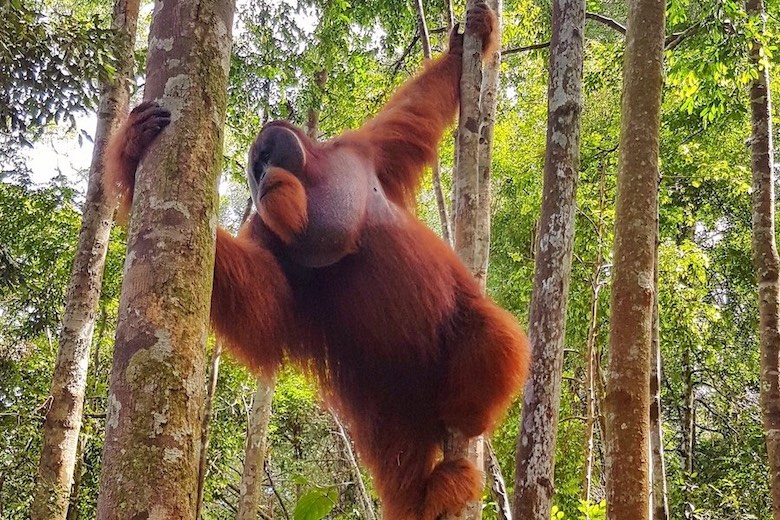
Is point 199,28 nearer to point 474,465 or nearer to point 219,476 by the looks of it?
point 474,465

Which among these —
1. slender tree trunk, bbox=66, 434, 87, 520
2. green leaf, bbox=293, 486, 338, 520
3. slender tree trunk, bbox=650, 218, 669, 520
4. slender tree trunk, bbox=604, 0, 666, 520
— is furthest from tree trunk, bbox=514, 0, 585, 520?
slender tree trunk, bbox=66, 434, 87, 520

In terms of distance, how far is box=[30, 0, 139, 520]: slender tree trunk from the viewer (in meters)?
4.24

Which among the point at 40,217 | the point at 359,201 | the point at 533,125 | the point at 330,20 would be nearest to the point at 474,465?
the point at 359,201

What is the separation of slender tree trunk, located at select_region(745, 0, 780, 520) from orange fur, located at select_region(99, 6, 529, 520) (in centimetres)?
218

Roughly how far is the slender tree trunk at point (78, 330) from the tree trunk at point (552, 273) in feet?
9.54

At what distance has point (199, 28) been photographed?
5.29 ft

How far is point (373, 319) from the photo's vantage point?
2641 millimetres

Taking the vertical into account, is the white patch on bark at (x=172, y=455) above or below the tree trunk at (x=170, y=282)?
below

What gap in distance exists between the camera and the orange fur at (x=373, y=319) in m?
2.46

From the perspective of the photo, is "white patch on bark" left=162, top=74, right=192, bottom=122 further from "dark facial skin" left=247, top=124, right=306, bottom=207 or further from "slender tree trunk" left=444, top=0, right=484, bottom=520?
"slender tree trunk" left=444, top=0, right=484, bottom=520

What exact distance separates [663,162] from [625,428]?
7441mm

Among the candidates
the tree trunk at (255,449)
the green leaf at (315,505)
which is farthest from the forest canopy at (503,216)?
the tree trunk at (255,449)

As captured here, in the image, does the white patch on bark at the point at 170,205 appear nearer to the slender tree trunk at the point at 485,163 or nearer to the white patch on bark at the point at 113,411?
the white patch on bark at the point at 113,411

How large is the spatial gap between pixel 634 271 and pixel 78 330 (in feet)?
11.0
